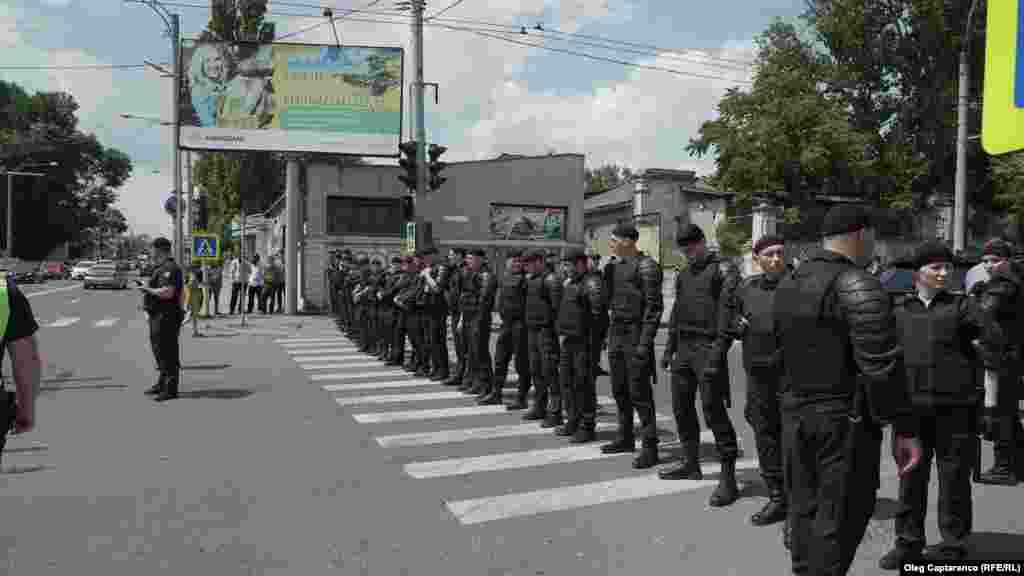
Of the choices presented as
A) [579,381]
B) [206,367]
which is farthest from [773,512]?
[206,367]

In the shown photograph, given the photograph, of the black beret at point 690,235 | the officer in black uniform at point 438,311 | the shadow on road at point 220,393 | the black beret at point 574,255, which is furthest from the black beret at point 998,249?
the shadow on road at point 220,393

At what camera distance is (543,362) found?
28.3 feet

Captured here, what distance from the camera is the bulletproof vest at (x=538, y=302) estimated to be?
335 inches

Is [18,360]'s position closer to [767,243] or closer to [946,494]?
[767,243]

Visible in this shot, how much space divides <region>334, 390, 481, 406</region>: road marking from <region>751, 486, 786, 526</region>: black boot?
538cm

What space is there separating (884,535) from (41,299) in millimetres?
33867

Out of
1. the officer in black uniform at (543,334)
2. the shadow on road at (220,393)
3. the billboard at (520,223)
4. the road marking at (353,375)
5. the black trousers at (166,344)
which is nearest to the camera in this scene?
the officer in black uniform at (543,334)

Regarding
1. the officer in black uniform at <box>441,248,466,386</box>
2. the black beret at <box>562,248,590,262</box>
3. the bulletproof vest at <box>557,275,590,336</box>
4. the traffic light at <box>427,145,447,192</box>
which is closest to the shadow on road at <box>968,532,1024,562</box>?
the bulletproof vest at <box>557,275,590,336</box>

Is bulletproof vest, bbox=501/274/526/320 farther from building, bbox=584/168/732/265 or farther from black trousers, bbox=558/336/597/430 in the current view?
building, bbox=584/168/732/265

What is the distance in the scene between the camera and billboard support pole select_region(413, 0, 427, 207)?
19.4m

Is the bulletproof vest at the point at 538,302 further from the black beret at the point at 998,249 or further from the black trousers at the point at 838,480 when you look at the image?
the black trousers at the point at 838,480

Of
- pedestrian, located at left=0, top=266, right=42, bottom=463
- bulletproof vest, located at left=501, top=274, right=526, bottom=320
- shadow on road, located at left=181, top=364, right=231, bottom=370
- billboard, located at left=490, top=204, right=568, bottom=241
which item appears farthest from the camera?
billboard, located at left=490, top=204, right=568, bottom=241

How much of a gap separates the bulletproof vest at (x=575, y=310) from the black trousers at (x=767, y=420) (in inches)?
87.8

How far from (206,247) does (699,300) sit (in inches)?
580
